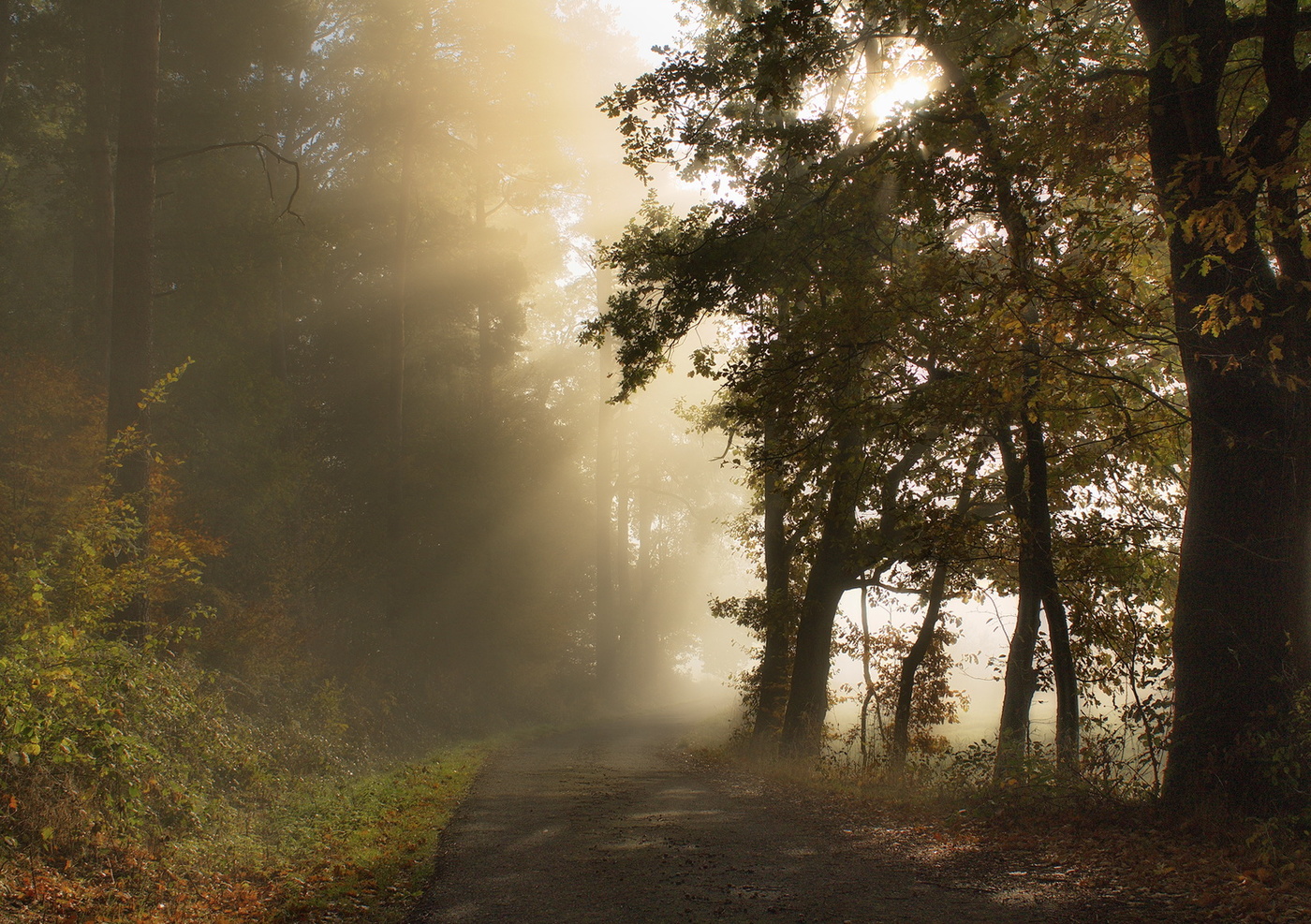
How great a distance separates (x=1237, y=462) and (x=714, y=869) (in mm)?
5421

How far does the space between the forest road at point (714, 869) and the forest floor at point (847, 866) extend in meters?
0.02

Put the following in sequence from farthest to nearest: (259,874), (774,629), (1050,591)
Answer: (774,629), (1050,591), (259,874)

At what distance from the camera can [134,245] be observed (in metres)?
14.0

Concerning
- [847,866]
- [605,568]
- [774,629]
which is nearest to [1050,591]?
[847,866]

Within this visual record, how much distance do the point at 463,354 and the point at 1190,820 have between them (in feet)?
88.5

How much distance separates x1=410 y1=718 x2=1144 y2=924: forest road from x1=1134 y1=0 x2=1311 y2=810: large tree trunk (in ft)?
6.63

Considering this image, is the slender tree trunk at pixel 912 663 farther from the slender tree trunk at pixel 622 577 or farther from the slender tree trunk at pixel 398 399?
the slender tree trunk at pixel 622 577

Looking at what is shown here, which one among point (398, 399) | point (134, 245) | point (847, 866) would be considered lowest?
point (847, 866)

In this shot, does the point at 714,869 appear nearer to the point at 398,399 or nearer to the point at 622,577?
the point at 398,399

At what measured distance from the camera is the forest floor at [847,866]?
212 inches

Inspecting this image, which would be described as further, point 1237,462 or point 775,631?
point 775,631

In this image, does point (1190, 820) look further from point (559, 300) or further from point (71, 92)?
point (559, 300)

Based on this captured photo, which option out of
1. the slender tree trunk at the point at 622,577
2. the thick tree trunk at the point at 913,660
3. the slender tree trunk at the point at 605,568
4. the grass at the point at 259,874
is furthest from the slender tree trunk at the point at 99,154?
the slender tree trunk at the point at 622,577

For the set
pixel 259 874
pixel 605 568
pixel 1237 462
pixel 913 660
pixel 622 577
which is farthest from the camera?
pixel 622 577
